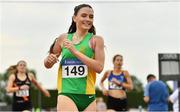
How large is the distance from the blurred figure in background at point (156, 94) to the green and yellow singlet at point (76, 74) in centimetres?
663

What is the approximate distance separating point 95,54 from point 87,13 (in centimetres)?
44

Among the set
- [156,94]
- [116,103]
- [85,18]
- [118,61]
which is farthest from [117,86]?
[85,18]

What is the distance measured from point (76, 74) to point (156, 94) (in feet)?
22.4

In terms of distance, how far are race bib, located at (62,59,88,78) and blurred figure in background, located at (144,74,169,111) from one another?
21.9 feet

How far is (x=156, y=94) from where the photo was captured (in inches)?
481

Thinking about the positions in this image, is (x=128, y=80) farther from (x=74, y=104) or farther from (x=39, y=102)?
(x=39, y=102)

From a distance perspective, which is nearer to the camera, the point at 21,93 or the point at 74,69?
the point at 74,69

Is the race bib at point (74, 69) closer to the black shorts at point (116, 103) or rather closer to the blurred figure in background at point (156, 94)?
the black shorts at point (116, 103)

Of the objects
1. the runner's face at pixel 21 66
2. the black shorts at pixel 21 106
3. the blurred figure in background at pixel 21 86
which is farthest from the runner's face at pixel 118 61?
the black shorts at pixel 21 106

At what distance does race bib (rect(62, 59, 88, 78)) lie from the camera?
18.4 ft

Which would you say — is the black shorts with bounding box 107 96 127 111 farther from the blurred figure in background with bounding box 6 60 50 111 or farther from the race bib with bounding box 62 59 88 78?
the race bib with bounding box 62 59 88 78

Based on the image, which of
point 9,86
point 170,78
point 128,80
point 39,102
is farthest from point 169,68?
point 39,102

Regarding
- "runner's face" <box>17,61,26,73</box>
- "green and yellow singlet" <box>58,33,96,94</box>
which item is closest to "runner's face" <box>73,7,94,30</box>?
"green and yellow singlet" <box>58,33,96,94</box>

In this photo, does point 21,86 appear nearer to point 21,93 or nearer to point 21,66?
point 21,93
